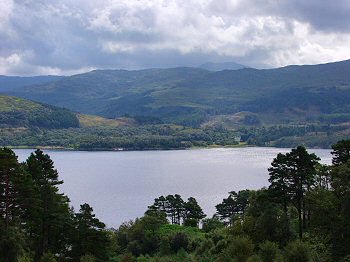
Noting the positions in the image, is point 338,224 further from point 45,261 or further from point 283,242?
point 45,261

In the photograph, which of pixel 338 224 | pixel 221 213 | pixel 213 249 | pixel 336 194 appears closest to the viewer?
pixel 338 224

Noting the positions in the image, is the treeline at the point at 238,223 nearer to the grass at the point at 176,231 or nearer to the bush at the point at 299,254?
the bush at the point at 299,254

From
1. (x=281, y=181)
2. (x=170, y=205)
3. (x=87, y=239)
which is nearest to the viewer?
(x=87, y=239)

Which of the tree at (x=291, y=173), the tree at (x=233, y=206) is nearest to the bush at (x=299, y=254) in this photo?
the tree at (x=291, y=173)

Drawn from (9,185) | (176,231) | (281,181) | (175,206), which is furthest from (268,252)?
(175,206)

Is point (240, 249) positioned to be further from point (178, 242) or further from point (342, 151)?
point (178, 242)

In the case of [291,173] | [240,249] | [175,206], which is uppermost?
[291,173]

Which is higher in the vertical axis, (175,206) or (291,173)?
(291,173)

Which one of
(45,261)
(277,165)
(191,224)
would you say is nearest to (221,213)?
(191,224)

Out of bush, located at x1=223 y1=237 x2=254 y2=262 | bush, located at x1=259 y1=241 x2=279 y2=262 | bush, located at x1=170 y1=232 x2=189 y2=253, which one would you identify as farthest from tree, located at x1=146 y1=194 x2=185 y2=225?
bush, located at x1=259 y1=241 x2=279 y2=262

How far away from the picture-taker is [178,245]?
261ft

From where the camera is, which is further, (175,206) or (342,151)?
(175,206)

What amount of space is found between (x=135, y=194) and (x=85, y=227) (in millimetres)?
123874

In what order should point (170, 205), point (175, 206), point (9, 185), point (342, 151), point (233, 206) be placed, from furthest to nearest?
1. point (233, 206)
2. point (170, 205)
3. point (175, 206)
4. point (342, 151)
5. point (9, 185)
